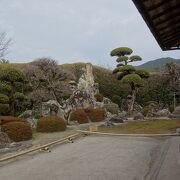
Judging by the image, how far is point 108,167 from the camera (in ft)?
36.6

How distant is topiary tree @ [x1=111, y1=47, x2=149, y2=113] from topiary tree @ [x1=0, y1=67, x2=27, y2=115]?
1398 centimetres

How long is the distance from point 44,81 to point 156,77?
1705 cm

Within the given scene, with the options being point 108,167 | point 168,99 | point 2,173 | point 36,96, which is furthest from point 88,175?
point 168,99

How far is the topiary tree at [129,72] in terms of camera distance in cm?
4072

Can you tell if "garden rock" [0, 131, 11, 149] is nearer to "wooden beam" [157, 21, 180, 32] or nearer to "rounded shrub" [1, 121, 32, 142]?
"rounded shrub" [1, 121, 32, 142]

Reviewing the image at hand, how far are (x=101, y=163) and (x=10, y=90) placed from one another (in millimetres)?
18288

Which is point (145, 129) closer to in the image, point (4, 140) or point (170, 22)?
point (4, 140)

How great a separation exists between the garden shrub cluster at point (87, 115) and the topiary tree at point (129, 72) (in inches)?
293

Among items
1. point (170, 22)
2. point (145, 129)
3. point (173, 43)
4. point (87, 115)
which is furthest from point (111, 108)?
point (170, 22)

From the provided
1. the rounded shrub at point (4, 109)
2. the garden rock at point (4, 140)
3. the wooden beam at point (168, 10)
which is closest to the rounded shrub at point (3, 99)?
the rounded shrub at point (4, 109)

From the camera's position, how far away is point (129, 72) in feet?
140

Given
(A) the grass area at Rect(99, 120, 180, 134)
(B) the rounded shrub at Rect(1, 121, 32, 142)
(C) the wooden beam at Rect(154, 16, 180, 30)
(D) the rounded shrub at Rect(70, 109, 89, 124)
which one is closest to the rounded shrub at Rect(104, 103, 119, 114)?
(D) the rounded shrub at Rect(70, 109, 89, 124)

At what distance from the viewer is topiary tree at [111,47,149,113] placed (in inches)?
1603

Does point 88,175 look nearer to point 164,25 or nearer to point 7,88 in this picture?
point 164,25
